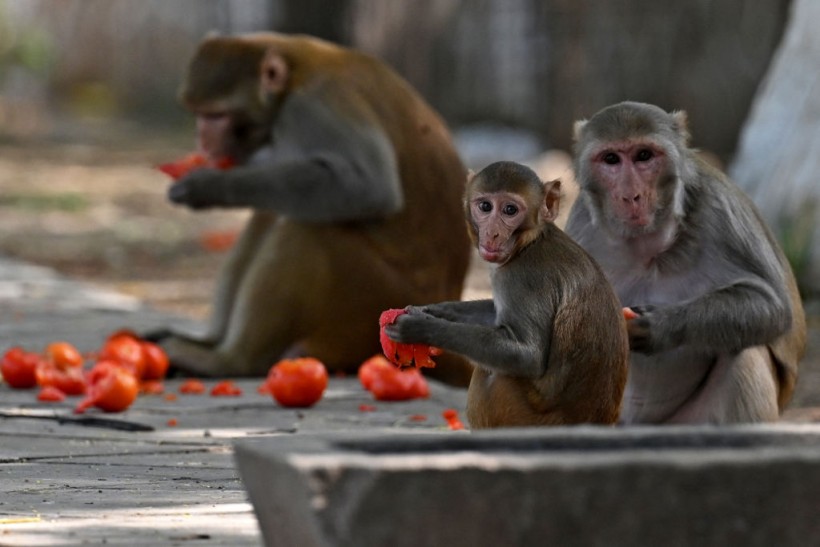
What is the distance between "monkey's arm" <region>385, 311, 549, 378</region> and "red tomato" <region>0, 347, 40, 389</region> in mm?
2990

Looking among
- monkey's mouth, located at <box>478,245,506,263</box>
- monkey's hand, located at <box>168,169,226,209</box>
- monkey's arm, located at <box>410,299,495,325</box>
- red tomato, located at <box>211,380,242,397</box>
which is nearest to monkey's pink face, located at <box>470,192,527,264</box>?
monkey's mouth, located at <box>478,245,506,263</box>

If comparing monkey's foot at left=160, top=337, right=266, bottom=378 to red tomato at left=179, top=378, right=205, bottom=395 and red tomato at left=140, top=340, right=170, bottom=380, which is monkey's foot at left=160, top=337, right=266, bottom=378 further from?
red tomato at left=179, top=378, right=205, bottom=395

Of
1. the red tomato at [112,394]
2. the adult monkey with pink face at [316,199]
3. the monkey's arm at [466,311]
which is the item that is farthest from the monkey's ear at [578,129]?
the adult monkey with pink face at [316,199]

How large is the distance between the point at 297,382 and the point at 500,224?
233 centimetres

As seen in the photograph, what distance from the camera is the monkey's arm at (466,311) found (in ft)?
16.1

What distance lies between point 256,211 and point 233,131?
415 millimetres

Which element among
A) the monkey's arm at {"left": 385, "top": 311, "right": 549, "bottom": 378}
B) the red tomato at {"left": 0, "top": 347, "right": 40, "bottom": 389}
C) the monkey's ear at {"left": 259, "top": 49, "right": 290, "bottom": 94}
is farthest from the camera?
the monkey's ear at {"left": 259, "top": 49, "right": 290, "bottom": 94}

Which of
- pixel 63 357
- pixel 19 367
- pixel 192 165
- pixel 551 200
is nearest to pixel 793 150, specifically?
pixel 192 165

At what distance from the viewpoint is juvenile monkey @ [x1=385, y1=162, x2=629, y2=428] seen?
471cm

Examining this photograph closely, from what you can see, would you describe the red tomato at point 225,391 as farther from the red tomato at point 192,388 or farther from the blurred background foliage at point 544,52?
the blurred background foliage at point 544,52

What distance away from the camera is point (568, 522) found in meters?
3.08

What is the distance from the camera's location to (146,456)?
18.9 ft

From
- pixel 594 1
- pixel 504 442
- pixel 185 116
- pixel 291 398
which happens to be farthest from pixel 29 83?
pixel 504 442

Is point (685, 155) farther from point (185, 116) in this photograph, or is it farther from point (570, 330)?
point (185, 116)
